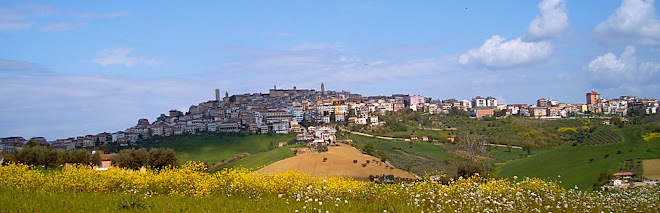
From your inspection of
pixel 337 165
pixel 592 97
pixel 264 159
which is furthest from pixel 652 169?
pixel 592 97

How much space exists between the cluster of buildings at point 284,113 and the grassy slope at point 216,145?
29.4 feet

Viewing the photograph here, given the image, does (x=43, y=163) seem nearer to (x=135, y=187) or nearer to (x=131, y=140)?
(x=135, y=187)

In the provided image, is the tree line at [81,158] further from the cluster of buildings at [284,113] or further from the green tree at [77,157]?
the cluster of buildings at [284,113]

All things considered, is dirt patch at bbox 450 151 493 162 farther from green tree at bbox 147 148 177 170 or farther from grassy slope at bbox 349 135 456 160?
green tree at bbox 147 148 177 170

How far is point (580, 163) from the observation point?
195 feet

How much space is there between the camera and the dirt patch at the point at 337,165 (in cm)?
6144

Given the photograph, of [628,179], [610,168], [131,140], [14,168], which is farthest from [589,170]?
[131,140]

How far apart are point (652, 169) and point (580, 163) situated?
11.2 meters

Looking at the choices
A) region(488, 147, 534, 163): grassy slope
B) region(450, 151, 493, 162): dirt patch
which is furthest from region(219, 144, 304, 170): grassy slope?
region(488, 147, 534, 163): grassy slope

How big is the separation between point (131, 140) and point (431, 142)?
2542 inches

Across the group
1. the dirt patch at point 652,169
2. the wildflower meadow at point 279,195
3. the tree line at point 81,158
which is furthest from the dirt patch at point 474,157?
the wildflower meadow at point 279,195

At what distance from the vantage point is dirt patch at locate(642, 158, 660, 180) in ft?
143

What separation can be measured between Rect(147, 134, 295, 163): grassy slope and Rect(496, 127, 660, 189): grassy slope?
42.0 meters

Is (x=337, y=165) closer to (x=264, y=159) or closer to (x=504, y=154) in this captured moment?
(x=264, y=159)
